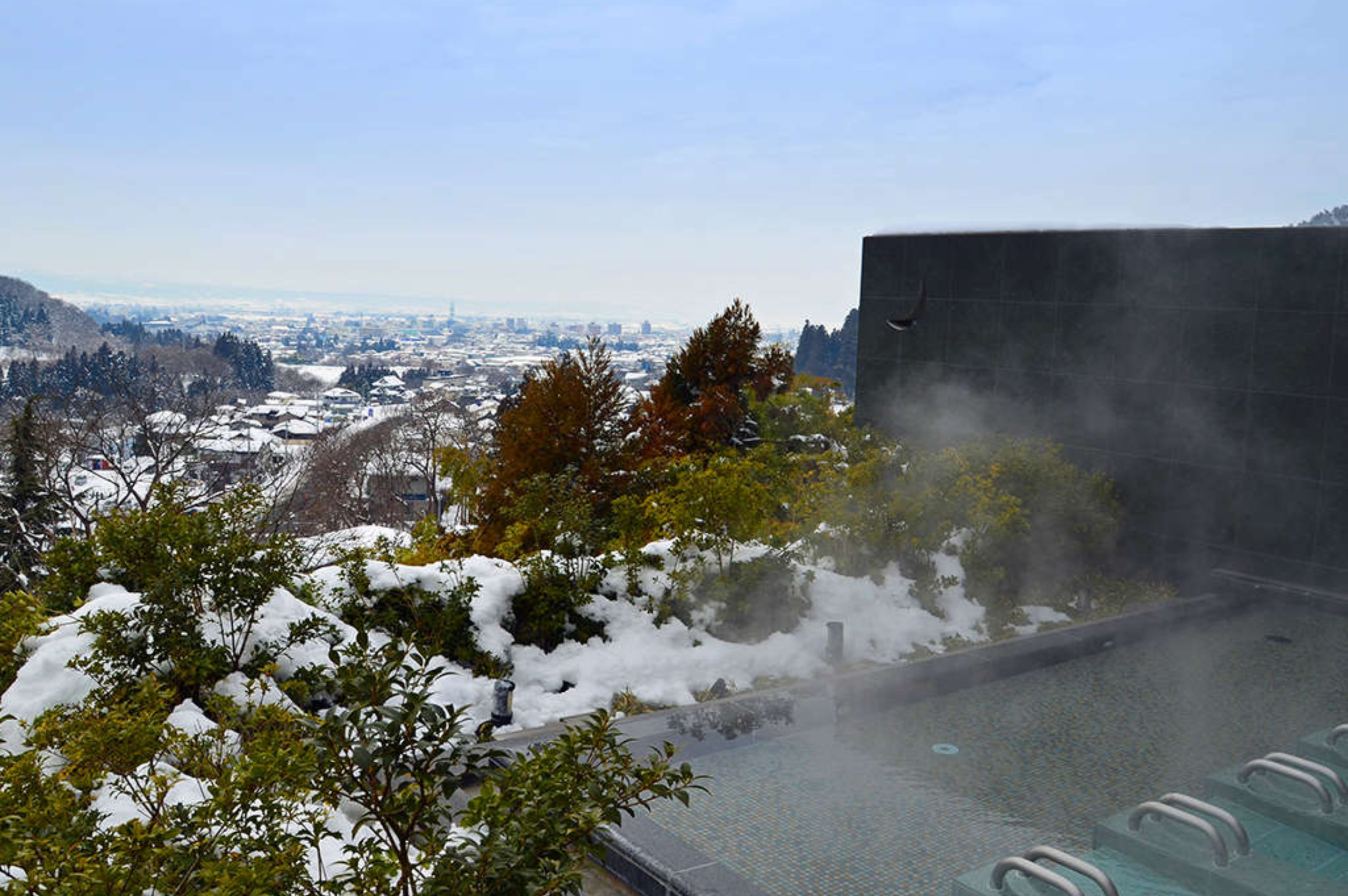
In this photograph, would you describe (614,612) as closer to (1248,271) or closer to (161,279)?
(1248,271)

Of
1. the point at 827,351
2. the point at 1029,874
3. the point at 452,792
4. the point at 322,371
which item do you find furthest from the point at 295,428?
the point at 452,792

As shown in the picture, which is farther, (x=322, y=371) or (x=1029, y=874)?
(x=322, y=371)

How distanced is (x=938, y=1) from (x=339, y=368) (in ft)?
293

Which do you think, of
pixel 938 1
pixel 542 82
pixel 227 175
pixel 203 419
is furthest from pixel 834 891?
pixel 227 175

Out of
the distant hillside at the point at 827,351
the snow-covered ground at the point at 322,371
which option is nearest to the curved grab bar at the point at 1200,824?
the distant hillside at the point at 827,351

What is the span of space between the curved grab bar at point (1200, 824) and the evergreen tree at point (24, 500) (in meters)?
15.1

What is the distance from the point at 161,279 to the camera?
543ft

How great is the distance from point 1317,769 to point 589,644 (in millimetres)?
4138

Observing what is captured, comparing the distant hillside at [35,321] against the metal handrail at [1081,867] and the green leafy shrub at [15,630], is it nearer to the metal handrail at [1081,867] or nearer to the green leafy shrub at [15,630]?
the green leafy shrub at [15,630]

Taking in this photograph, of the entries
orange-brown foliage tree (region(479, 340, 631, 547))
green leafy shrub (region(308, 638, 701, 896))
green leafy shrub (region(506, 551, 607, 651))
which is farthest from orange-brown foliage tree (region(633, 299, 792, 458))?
green leafy shrub (region(308, 638, 701, 896))

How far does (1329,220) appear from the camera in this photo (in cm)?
866

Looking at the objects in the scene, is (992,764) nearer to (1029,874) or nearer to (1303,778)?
(1303,778)

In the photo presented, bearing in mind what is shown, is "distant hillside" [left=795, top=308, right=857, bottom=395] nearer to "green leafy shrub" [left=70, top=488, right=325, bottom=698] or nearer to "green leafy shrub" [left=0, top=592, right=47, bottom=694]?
"green leafy shrub" [left=70, top=488, right=325, bottom=698]

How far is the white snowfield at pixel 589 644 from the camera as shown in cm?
475
